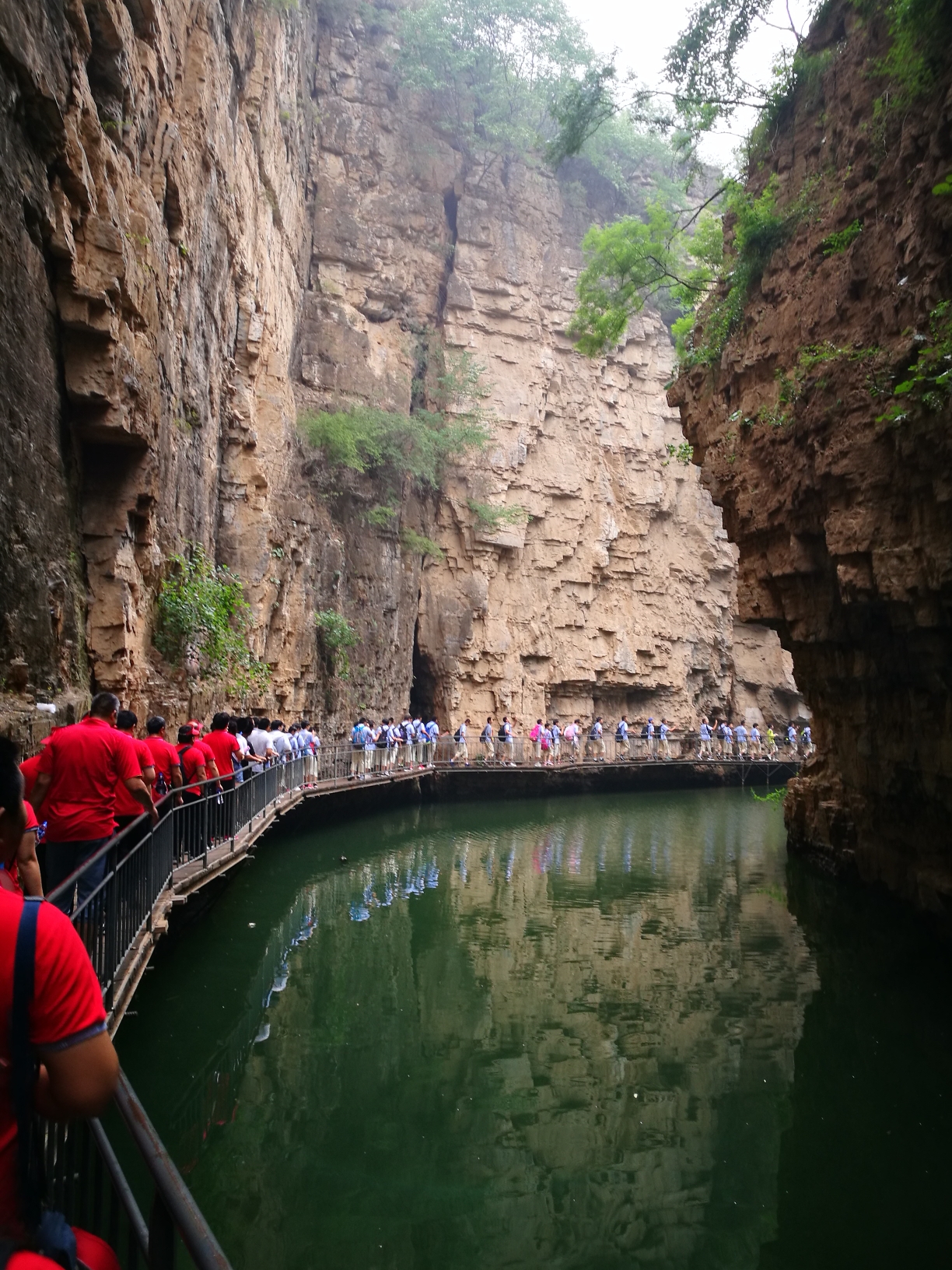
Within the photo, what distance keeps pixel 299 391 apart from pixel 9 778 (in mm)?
26896

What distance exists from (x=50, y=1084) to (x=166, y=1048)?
249 inches

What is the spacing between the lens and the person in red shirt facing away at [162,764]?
30.5 feet

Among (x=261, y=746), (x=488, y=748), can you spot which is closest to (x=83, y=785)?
(x=261, y=746)

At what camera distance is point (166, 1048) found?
7441mm

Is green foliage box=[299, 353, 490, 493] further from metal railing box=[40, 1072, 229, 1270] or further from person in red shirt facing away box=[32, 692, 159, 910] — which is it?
metal railing box=[40, 1072, 229, 1270]

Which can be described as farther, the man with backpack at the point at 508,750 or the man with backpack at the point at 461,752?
the man with backpack at the point at 508,750

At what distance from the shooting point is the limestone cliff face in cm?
991

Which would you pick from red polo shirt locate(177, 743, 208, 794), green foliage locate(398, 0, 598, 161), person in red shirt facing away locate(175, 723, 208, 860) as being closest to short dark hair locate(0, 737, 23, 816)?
person in red shirt facing away locate(175, 723, 208, 860)

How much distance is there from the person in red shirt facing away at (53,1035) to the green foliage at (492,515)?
3117 cm

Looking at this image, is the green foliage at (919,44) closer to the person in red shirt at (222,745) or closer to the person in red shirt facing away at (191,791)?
the person in red shirt facing away at (191,791)

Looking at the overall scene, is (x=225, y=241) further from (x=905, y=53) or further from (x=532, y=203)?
(x=532, y=203)

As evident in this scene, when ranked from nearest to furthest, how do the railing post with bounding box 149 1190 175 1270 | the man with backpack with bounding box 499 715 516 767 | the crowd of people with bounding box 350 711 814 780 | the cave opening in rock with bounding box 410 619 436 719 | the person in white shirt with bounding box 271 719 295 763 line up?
the railing post with bounding box 149 1190 175 1270, the person in white shirt with bounding box 271 719 295 763, the crowd of people with bounding box 350 711 814 780, the man with backpack with bounding box 499 715 516 767, the cave opening in rock with bounding box 410 619 436 719

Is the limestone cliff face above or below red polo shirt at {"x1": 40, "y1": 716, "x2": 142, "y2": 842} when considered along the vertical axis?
above

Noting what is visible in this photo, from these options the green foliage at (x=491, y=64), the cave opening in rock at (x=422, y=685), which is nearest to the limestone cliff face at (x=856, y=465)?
the cave opening in rock at (x=422, y=685)
